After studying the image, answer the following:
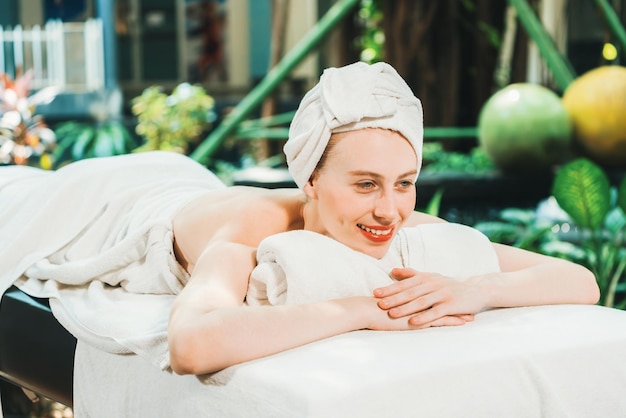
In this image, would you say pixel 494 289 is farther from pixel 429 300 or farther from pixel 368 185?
pixel 368 185

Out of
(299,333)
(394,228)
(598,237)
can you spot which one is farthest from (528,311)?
(598,237)

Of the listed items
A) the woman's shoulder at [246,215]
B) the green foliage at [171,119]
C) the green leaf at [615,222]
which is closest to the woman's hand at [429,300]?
the woman's shoulder at [246,215]

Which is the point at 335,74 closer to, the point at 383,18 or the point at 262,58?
the point at 383,18

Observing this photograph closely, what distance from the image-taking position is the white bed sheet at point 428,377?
128cm

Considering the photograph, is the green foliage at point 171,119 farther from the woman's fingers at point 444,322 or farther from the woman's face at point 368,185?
the woman's fingers at point 444,322

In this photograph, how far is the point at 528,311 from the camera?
1.65m

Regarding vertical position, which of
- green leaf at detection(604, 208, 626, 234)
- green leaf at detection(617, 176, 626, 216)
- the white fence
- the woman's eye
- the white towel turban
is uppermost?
the white towel turban

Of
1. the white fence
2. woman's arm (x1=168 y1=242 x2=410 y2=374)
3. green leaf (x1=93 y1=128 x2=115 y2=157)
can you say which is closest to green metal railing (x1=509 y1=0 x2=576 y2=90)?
green leaf (x1=93 y1=128 x2=115 y2=157)

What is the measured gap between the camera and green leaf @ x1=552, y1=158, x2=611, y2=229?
3184 millimetres

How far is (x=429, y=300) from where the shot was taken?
1.56m

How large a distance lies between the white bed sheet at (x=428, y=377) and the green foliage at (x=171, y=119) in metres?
4.54

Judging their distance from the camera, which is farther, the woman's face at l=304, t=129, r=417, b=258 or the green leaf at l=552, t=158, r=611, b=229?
the green leaf at l=552, t=158, r=611, b=229

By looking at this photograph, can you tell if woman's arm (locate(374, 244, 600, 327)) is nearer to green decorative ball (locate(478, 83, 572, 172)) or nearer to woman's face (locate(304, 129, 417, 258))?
woman's face (locate(304, 129, 417, 258))

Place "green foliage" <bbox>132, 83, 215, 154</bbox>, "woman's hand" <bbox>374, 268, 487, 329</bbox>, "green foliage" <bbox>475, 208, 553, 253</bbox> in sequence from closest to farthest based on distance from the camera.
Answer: "woman's hand" <bbox>374, 268, 487, 329</bbox> < "green foliage" <bbox>475, 208, 553, 253</bbox> < "green foliage" <bbox>132, 83, 215, 154</bbox>
